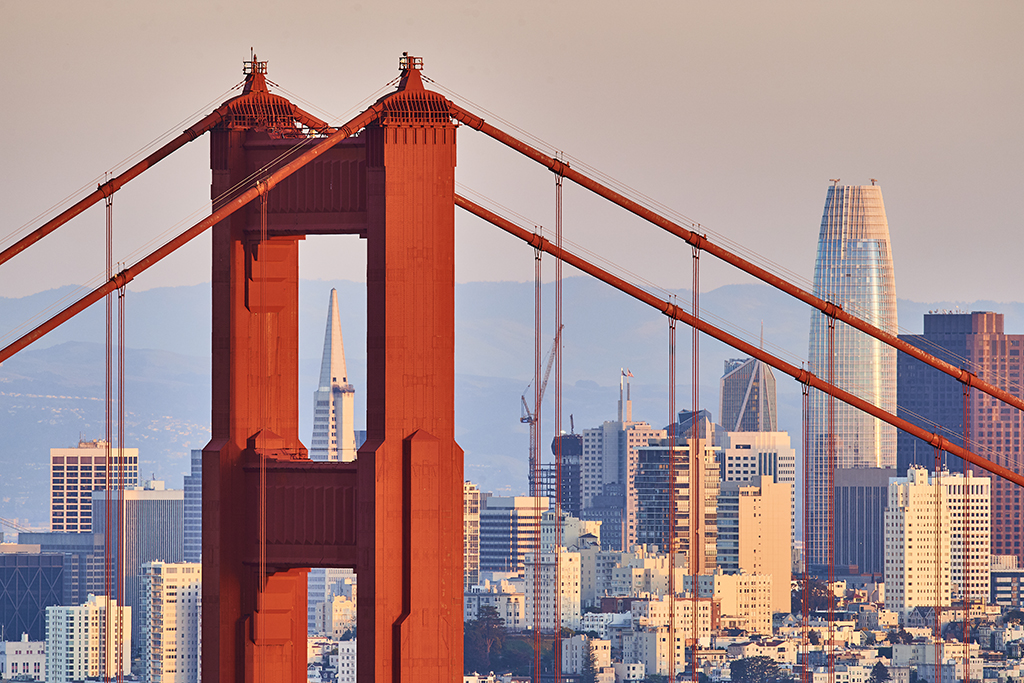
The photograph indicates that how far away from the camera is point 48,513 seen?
490 feet

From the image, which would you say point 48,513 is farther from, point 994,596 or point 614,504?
point 994,596

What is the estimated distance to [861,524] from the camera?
17262 centimetres

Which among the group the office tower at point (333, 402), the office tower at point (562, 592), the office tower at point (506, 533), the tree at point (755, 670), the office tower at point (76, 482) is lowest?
the tree at point (755, 670)

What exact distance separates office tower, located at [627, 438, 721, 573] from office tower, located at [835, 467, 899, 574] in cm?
1052

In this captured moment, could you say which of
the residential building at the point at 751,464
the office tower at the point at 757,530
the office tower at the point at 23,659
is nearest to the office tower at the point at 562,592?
the office tower at the point at 757,530

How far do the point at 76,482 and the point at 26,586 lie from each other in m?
8.37

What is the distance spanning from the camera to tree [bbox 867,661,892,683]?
13462cm

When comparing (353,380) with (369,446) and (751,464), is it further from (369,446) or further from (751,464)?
(369,446)

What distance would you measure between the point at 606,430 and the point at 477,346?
71.2ft

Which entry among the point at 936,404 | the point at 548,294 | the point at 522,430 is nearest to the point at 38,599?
the point at 522,430

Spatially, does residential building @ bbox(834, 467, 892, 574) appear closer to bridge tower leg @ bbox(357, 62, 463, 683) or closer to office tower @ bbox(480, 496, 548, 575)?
office tower @ bbox(480, 496, 548, 575)

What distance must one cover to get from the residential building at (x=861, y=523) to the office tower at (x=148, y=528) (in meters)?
54.7

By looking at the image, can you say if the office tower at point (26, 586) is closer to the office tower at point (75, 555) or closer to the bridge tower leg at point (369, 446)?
the office tower at point (75, 555)

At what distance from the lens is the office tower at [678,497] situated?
169 m
